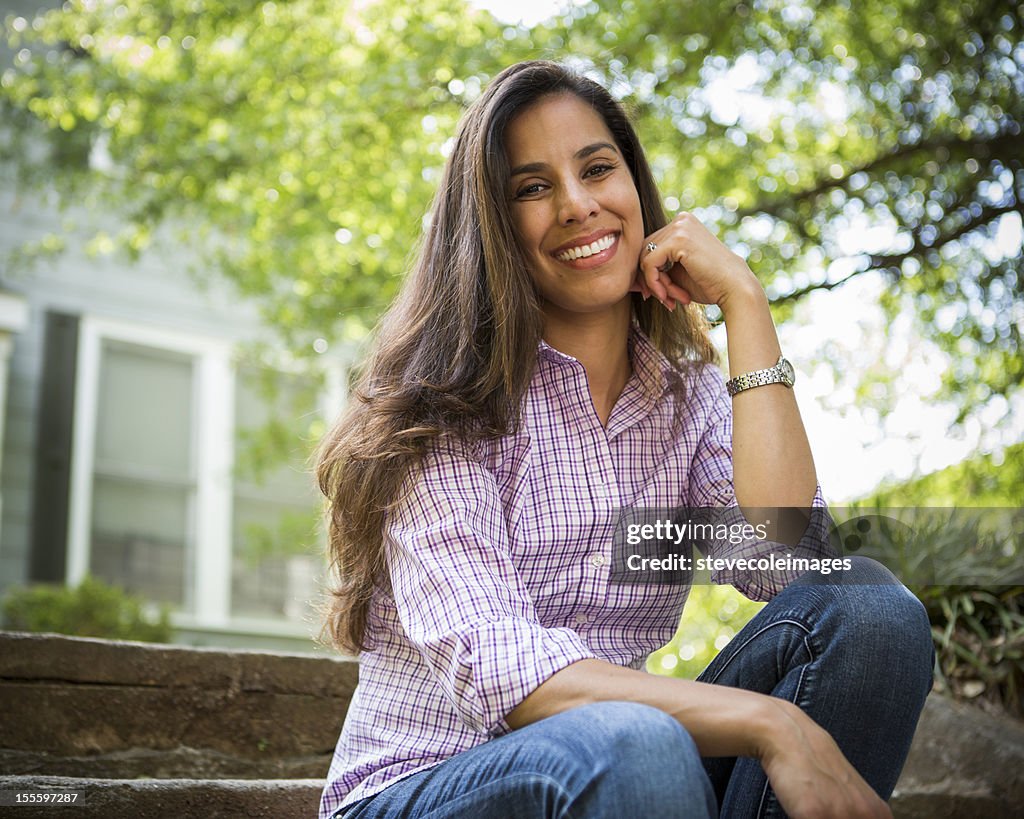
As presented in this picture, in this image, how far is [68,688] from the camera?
254 cm

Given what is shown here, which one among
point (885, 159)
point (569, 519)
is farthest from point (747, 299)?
point (885, 159)

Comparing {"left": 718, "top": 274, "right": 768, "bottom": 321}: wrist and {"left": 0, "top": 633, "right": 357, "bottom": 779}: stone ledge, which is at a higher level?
{"left": 718, "top": 274, "right": 768, "bottom": 321}: wrist

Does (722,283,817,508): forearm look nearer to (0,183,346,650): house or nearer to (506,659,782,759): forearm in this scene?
(506,659,782,759): forearm

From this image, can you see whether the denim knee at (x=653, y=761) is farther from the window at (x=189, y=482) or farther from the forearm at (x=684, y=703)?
the window at (x=189, y=482)

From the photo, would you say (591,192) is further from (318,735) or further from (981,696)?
(981,696)

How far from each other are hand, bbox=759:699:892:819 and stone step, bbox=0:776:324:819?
3.48 feet

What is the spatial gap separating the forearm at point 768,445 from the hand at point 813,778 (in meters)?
0.57

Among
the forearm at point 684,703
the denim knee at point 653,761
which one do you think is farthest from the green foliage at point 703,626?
the denim knee at point 653,761

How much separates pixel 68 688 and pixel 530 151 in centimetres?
160

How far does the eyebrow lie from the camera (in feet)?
6.69

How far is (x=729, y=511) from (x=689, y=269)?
1.48 ft

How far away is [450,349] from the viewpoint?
1867mm

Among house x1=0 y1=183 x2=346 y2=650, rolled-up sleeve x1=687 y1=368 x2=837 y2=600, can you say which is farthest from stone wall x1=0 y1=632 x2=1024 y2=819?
house x1=0 y1=183 x2=346 y2=650

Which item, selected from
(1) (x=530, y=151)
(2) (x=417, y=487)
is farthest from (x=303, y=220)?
(2) (x=417, y=487)
